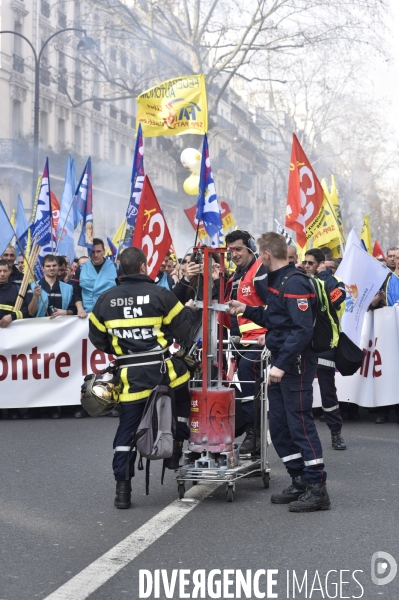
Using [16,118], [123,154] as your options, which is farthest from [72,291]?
[123,154]

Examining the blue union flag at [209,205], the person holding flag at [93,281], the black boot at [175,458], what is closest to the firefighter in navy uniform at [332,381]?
the blue union flag at [209,205]

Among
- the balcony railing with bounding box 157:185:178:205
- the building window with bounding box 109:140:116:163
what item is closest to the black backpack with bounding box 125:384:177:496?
the building window with bounding box 109:140:116:163

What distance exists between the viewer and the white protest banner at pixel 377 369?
1069 cm

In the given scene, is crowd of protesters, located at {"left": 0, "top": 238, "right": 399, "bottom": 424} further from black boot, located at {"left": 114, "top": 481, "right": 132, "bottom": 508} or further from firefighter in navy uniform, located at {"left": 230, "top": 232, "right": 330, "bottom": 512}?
black boot, located at {"left": 114, "top": 481, "right": 132, "bottom": 508}

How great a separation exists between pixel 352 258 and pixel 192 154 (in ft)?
24.1

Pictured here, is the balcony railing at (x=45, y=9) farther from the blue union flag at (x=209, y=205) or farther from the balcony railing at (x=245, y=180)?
the balcony railing at (x=245, y=180)

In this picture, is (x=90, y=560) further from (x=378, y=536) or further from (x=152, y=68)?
(x=152, y=68)

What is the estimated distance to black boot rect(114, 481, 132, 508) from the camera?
6.34m

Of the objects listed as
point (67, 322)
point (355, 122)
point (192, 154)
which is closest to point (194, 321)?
point (67, 322)

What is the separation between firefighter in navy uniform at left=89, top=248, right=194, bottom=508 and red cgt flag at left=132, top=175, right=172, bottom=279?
449cm

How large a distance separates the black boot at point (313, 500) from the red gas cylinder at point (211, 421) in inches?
24.8

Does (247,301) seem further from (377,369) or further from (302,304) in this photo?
(377,369)

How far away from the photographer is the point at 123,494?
635 cm

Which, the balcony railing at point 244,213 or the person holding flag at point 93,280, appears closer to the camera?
the person holding flag at point 93,280
